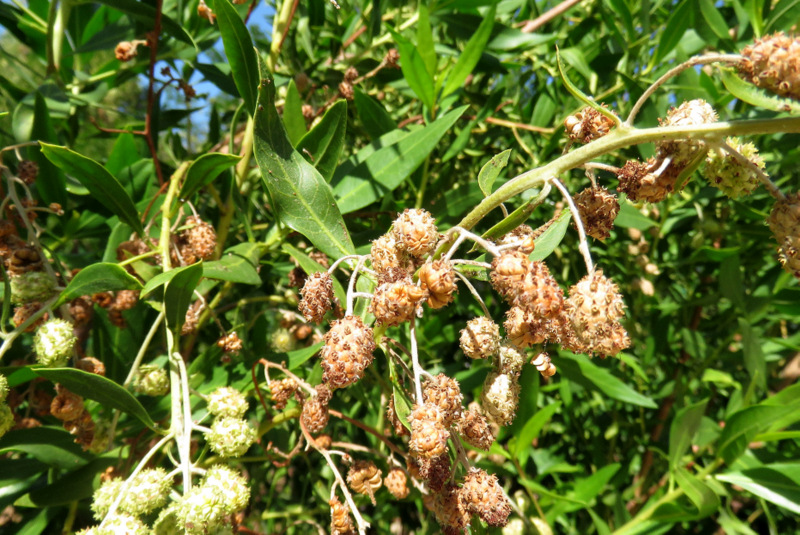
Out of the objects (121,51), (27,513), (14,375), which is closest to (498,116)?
(121,51)

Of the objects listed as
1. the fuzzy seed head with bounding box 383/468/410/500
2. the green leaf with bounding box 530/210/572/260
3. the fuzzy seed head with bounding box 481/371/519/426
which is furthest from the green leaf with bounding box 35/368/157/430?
the green leaf with bounding box 530/210/572/260

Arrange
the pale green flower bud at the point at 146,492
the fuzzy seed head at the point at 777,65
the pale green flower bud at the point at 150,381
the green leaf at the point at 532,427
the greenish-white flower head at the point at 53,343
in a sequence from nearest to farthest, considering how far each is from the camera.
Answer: the fuzzy seed head at the point at 777,65 → the pale green flower bud at the point at 146,492 → the greenish-white flower head at the point at 53,343 → the pale green flower bud at the point at 150,381 → the green leaf at the point at 532,427

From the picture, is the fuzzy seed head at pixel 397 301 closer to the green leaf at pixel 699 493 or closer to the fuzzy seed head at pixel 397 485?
the fuzzy seed head at pixel 397 485

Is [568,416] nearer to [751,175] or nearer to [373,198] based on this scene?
[373,198]

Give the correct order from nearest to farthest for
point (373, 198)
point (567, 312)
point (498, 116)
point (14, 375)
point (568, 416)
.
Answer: point (567, 312), point (14, 375), point (373, 198), point (498, 116), point (568, 416)

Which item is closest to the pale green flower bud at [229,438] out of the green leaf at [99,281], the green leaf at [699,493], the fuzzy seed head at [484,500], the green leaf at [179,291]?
the green leaf at [179,291]

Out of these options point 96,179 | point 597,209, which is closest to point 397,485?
point 597,209

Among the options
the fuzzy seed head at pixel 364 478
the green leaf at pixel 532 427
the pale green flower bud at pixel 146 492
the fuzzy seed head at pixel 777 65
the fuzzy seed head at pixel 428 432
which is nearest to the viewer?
the fuzzy seed head at pixel 777 65
